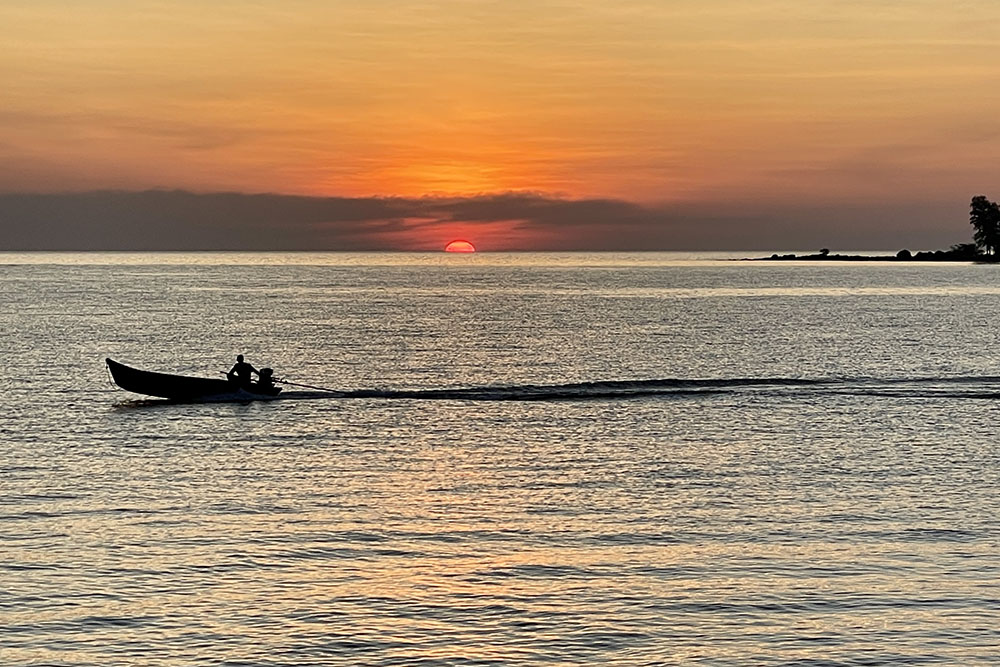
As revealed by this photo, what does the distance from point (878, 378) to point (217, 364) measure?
38.8 m

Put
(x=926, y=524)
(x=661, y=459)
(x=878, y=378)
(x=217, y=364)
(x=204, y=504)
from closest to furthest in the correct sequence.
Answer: (x=926, y=524), (x=204, y=504), (x=661, y=459), (x=878, y=378), (x=217, y=364)

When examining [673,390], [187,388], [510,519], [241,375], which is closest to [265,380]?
[241,375]

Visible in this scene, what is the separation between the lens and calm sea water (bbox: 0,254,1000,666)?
70.4ft

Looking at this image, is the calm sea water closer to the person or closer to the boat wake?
the boat wake

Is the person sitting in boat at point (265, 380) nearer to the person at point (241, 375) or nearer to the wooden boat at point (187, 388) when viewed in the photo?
the wooden boat at point (187, 388)

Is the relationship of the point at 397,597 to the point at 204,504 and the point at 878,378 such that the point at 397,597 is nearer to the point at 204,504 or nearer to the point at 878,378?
the point at 204,504

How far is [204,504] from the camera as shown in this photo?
32250mm

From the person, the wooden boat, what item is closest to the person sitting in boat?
the wooden boat

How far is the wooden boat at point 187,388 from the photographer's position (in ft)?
179

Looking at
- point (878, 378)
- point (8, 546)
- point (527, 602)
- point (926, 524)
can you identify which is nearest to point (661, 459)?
point (926, 524)

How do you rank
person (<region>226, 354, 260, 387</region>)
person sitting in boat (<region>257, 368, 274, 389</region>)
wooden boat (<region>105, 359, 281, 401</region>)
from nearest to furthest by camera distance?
person (<region>226, 354, 260, 387</region>), wooden boat (<region>105, 359, 281, 401</region>), person sitting in boat (<region>257, 368, 274, 389</region>)

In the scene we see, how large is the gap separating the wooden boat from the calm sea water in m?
0.74

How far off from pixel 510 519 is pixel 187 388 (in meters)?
28.3

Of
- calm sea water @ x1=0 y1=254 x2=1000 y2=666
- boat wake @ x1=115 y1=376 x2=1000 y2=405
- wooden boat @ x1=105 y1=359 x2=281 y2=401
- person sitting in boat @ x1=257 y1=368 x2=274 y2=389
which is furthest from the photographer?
boat wake @ x1=115 y1=376 x2=1000 y2=405
